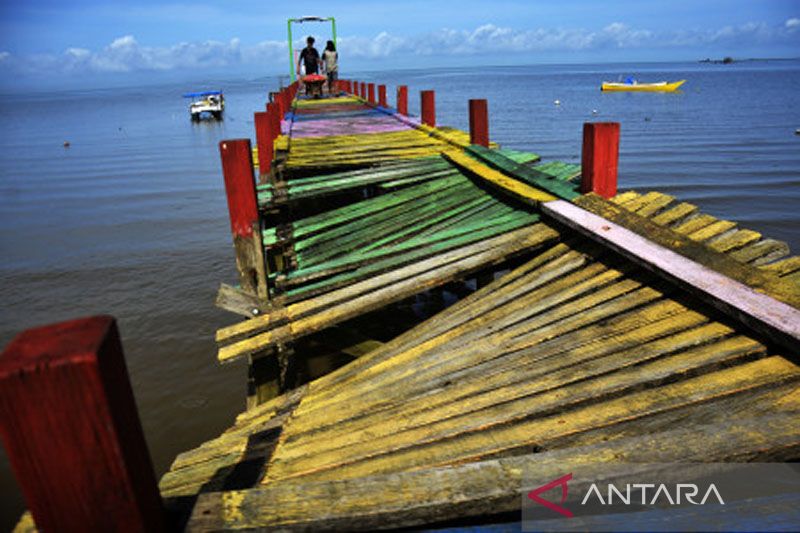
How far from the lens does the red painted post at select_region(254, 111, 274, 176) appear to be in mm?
7352

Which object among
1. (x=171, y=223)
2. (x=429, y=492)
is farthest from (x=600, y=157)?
(x=171, y=223)

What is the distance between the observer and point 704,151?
19.8m

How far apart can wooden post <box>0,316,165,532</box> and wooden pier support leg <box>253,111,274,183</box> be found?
624 centimetres

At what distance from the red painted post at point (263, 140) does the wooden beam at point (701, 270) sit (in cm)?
449

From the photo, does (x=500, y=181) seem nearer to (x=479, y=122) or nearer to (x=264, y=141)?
(x=479, y=122)

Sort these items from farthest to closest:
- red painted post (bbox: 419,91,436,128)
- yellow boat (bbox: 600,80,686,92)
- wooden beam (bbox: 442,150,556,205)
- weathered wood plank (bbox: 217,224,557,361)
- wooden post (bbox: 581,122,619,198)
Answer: yellow boat (bbox: 600,80,686,92), red painted post (bbox: 419,91,436,128), wooden beam (bbox: 442,150,556,205), wooden post (bbox: 581,122,619,198), weathered wood plank (bbox: 217,224,557,361)

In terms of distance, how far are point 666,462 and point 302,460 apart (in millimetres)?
1530

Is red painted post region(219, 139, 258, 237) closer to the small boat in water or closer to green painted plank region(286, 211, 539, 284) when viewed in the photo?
green painted plank region(286, 211, 539, 284)

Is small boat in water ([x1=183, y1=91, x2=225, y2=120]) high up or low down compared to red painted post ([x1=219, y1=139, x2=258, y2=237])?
up

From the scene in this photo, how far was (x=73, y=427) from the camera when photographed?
3.92 ft

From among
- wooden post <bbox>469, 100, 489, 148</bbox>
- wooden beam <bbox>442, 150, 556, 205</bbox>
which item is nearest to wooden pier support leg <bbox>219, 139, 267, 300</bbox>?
wooden beam <bbox>442, 150, 556, 205</bbox>

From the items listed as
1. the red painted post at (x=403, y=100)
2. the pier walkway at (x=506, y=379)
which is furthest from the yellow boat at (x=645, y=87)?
the pier walkway at (x=506, y=379)

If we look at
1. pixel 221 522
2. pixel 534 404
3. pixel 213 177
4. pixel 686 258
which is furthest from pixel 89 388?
pixel 213 177

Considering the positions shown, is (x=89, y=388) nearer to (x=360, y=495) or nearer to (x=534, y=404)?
(x=360, y=495)
